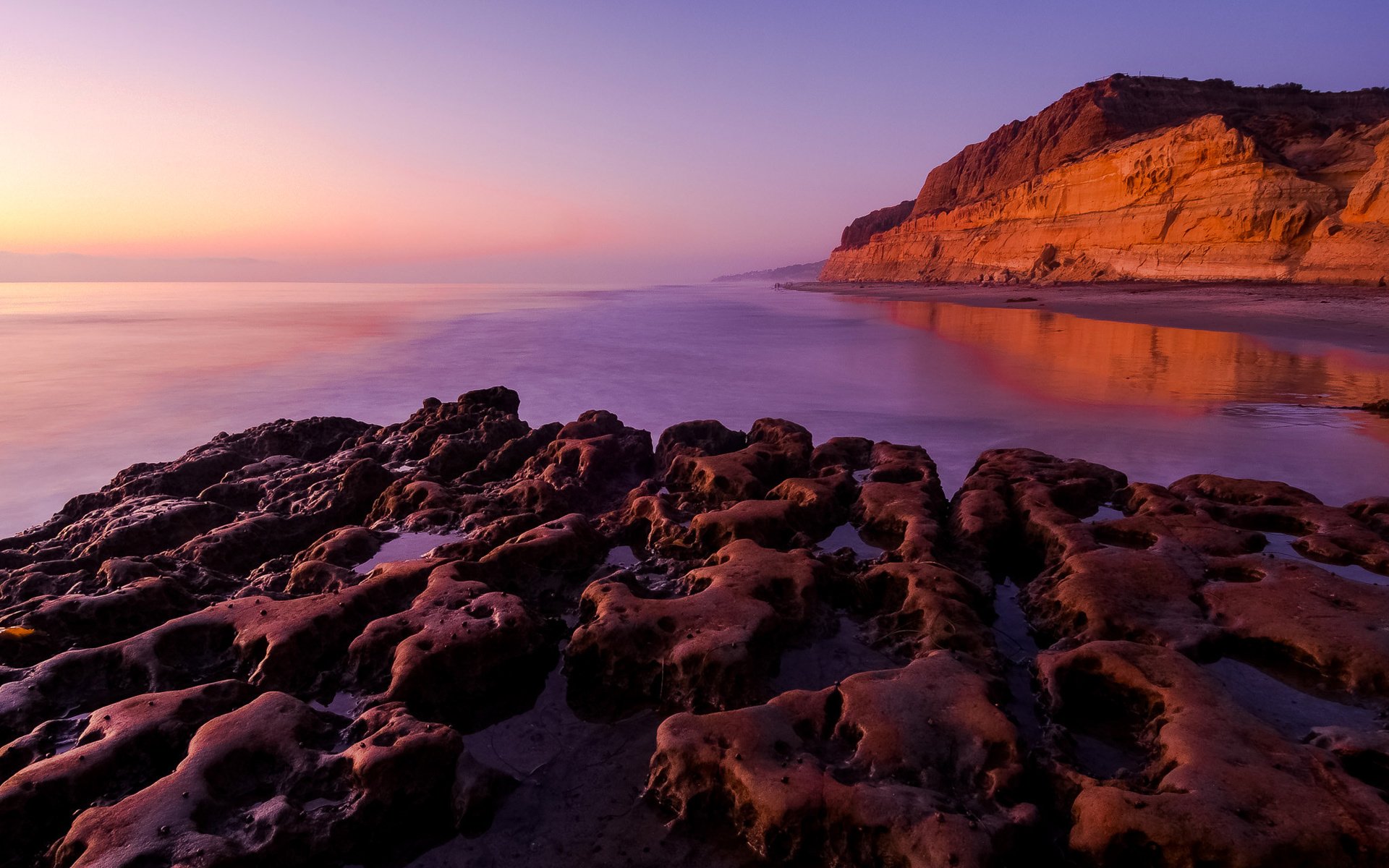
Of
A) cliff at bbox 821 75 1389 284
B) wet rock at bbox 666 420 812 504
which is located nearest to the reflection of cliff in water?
wet rock at bbox 666 420 812 504

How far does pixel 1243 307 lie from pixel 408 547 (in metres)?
33.3

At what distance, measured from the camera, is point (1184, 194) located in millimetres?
37375

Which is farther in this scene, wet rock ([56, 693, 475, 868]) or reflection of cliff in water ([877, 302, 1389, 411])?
reflection of cliff in water ([877, 302, 1389, 411])

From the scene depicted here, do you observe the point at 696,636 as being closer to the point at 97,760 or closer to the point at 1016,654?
the point at 1016,654

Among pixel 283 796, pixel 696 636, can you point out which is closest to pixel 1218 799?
pixel 696 636

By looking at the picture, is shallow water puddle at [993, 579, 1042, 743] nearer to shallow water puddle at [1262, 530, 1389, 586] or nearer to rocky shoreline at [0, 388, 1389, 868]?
rocky shoreline at [0, 388, 1389, 868]

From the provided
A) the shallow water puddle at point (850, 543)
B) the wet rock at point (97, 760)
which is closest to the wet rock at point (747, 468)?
the shallow water puddle at point (850, 543)

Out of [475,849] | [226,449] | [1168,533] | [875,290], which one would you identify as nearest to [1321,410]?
[1168,533]

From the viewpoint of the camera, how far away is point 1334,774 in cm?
306

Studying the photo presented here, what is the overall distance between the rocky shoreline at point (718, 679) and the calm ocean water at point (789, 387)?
11.2ft

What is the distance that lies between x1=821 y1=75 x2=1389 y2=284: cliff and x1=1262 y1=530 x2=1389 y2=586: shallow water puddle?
32.2 metres

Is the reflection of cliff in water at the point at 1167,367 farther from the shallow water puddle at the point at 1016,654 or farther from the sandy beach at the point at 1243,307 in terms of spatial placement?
the shallow water puddle at the point at 1016,654

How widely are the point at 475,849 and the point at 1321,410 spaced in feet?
48.6

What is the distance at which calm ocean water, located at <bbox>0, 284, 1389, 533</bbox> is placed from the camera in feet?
33.3
